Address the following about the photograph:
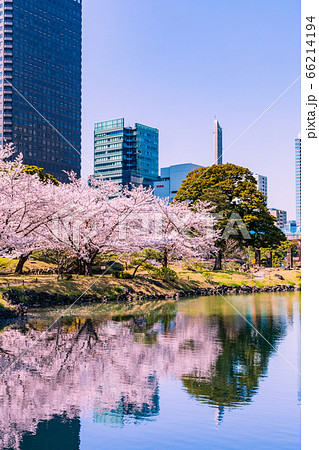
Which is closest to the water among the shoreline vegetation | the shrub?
the shoreline vegetation

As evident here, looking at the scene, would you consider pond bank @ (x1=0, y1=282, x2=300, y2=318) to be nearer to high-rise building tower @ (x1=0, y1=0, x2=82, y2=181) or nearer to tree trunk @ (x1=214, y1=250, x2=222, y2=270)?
tree trunk @ (x1=214, y1=250, x2=222, y2=270)

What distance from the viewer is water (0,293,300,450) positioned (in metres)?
8.52

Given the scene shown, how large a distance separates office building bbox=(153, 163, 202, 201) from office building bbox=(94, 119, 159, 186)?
29.2 ft

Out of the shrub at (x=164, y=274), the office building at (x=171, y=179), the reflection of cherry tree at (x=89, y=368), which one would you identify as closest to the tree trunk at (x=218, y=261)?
the shrub at (x=164, y=274)

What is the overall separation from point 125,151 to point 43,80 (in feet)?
139

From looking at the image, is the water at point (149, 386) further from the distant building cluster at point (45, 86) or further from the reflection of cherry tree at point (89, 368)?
the distant building cluster at point (45, 86)

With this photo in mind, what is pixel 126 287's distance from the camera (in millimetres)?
32156

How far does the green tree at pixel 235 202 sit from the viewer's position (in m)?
46.6

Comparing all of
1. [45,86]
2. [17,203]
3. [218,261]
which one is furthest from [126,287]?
[45,86]

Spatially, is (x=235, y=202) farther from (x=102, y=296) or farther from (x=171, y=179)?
(x=171, y=179)

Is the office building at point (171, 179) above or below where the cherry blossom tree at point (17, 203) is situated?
above

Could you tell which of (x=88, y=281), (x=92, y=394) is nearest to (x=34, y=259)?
(x=88, y=281)

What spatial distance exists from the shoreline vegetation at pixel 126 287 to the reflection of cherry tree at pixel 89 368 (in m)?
6.22
